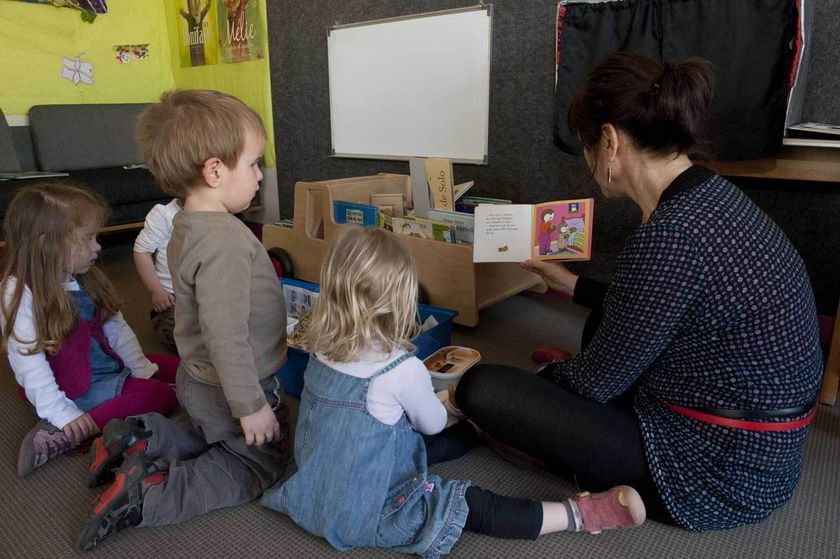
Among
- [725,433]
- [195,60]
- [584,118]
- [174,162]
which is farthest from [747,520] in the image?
[195,60]

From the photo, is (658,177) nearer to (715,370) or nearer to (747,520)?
(715,370)

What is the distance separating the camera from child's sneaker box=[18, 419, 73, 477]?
43.7 inches

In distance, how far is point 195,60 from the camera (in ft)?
10.4

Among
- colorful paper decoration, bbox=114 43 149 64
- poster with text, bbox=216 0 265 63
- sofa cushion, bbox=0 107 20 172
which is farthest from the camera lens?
colorful paper decoration, bbox=114 43 149 64

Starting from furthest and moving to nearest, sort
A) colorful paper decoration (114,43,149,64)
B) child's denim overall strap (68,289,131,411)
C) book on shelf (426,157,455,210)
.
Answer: colorful paper decoration (114,43,149,64), book on shelf (426,157,455,210), child's denim overall strap (68,289,131,411)

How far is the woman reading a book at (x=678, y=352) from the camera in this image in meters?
0.81

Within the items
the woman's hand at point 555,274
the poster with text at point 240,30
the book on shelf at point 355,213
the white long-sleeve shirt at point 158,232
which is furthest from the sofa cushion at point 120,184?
the woman's hand at point 555,274

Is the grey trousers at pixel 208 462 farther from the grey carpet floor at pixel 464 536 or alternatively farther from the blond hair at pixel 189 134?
the blond hair at pixel 189 134

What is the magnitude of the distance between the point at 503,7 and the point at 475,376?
151 centimetres

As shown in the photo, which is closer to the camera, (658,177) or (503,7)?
(658,177)

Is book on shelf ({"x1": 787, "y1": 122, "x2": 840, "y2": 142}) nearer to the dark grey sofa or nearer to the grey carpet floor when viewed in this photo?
the grey carpet floor

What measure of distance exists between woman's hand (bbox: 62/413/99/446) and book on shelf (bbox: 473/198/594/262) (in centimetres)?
96

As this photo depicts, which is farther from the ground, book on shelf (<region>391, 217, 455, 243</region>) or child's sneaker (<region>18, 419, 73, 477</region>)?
book on shelf (<region>391, 217, 455, 243</region>)

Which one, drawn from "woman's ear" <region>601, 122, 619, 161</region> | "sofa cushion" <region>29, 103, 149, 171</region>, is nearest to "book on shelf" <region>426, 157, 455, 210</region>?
"woman's ear" <region>601, 122, 619, 161</region>
